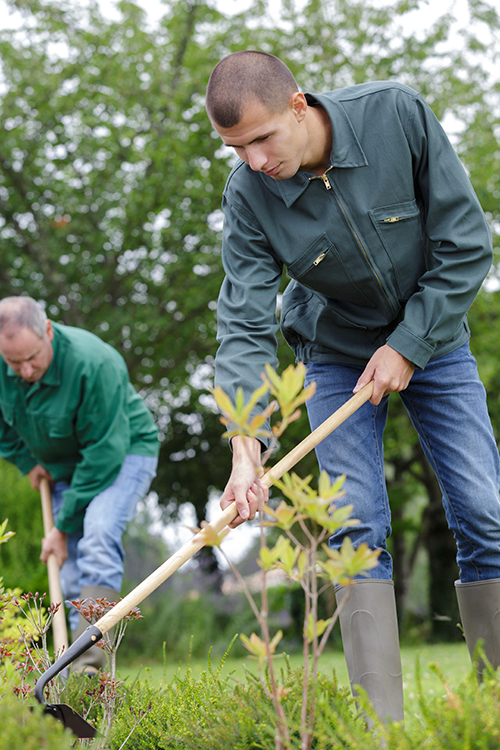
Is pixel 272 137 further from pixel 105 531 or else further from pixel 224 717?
pixel 105 531

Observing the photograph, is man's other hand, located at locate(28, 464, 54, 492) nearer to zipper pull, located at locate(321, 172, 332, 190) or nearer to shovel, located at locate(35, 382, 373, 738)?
shovel, located at locate(35, 382, 373, 738)

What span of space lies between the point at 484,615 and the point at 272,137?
5.23ft

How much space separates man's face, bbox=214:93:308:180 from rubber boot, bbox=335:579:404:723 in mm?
1263

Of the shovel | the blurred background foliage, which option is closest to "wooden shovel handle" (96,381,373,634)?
the shovel

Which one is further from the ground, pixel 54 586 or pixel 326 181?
pixel 326 181

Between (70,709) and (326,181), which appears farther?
(326,181)

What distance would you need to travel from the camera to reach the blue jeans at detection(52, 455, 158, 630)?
3500 millimetres

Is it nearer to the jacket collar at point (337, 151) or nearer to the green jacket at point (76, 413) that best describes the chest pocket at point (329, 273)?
the jacket collar at point (337, 151)

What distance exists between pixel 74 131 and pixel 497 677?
8670 millimetres

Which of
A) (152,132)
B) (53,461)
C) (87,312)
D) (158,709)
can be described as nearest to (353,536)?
(158,709)

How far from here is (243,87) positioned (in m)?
2.03

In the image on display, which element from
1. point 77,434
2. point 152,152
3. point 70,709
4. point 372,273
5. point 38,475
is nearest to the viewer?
point 70,709

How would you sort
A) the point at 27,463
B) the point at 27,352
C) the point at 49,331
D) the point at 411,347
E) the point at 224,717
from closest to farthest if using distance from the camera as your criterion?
the point at 224,717
the point at 411,347
the point at 27,352
the point at 49,331
the point at 27,463

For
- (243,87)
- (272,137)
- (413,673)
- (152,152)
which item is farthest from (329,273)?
(152,152)
